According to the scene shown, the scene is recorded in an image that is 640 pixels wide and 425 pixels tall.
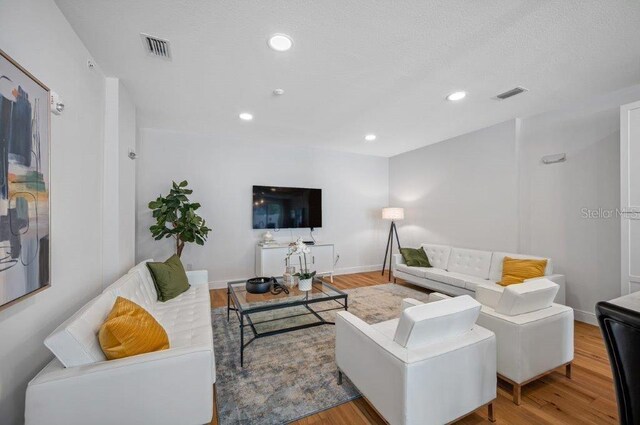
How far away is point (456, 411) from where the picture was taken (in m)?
1.44

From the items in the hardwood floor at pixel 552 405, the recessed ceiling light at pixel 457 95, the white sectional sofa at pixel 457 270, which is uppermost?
the recessed ceiling light at pixel 457 95

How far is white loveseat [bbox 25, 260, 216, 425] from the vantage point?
1153mm

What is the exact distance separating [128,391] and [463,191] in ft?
16.0

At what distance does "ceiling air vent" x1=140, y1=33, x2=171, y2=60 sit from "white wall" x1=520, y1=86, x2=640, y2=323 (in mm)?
4527

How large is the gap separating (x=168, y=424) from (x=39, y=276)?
3.43 ft

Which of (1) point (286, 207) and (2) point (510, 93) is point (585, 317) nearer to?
(2) point (510, 93)

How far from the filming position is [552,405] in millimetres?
1778

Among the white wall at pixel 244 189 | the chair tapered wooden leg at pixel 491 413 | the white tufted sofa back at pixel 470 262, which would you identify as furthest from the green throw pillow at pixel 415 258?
the chair tapered wooden leg at pixel 491 413

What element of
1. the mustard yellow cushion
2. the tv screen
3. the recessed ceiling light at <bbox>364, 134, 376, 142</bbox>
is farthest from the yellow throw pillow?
the mustard yellow cushion

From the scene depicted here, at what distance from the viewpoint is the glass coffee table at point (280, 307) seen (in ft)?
7.91

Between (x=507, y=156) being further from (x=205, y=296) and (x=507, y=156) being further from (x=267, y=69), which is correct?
(x=205, y=296)

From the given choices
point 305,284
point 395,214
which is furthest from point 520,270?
point 305,284

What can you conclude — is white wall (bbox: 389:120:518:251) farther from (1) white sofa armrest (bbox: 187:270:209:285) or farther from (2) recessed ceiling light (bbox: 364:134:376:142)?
(1) white sofa armrest (bbox: 187:270:209:285)

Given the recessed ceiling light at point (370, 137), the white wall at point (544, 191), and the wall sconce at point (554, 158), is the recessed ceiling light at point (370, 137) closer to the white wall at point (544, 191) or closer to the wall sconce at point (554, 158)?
the white wall at point (544, 191)
